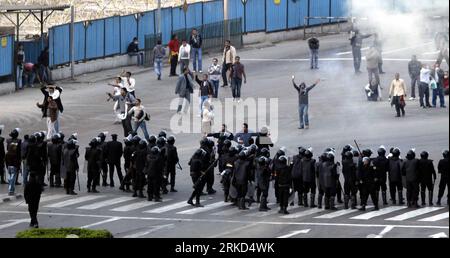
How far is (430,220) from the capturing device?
98.4 feet

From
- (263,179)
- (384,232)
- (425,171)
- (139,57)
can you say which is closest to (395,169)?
(425,171)

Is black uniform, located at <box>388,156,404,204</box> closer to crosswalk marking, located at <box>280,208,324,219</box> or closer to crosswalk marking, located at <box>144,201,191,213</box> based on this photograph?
crosswalk marking, located at <box>280,208,324,219</box>

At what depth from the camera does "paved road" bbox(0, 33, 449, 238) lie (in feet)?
97.0

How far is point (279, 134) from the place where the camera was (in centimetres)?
4034

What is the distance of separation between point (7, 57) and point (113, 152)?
16.1 m

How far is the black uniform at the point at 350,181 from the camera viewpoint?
3159cm

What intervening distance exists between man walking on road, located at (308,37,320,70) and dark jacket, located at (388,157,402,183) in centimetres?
1975

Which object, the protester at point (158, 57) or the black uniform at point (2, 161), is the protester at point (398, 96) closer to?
the protester at point (158, 57)

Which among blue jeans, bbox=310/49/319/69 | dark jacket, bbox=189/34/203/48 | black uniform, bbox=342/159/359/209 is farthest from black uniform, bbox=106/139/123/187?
blue jeans, bbox=310/49/319/69

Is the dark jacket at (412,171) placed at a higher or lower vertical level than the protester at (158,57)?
lower

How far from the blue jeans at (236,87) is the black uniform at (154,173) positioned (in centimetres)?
1294

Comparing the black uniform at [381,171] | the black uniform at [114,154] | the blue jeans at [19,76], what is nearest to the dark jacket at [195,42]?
the blue jeans at [19,76]

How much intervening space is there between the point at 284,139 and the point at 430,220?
9982 millimetres

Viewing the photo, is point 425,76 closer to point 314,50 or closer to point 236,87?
point 236,87
